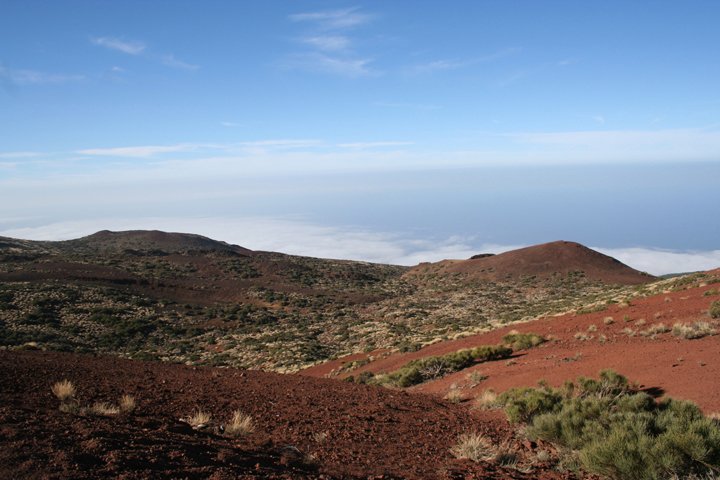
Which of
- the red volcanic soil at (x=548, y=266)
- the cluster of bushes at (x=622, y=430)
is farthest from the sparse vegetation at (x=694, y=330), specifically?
the red volcanic soil at (x=548, y=266)

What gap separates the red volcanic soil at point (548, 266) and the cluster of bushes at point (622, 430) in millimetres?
40371

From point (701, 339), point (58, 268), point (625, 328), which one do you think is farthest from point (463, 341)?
point (58, 268)

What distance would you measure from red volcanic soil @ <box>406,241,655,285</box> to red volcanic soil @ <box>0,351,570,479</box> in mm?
41662

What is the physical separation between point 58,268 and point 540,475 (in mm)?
50146

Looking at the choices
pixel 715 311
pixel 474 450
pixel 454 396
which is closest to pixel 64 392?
pixel 474 450

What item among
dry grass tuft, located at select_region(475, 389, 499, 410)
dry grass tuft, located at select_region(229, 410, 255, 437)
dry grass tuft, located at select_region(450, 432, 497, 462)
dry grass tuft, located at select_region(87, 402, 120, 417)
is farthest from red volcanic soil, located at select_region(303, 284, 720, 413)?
dry grass tuft, located at select_region(87, 402, 120, 417)

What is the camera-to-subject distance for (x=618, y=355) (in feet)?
40.7

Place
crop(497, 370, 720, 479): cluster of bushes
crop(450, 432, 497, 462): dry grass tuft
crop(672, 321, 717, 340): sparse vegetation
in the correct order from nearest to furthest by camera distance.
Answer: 1. crop(497, 370, 720, 479): cluster of bushes
2. crop(450, 432, 497, 462): dry grass tuft
3. crop(672, 321, 717, 340): sparse vegetation

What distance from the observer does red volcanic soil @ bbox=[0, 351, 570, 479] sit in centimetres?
516

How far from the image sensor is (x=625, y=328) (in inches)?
609

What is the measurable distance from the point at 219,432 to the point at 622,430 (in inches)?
234

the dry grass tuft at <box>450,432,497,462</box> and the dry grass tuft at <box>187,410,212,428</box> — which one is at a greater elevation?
the dry grass tuft at <box>187,410,212,428</box>

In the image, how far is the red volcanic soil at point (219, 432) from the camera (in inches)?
203

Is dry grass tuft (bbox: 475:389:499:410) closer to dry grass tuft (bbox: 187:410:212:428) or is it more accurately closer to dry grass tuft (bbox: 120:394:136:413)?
dry grass tuft (bbox: 187:410:212:428)
